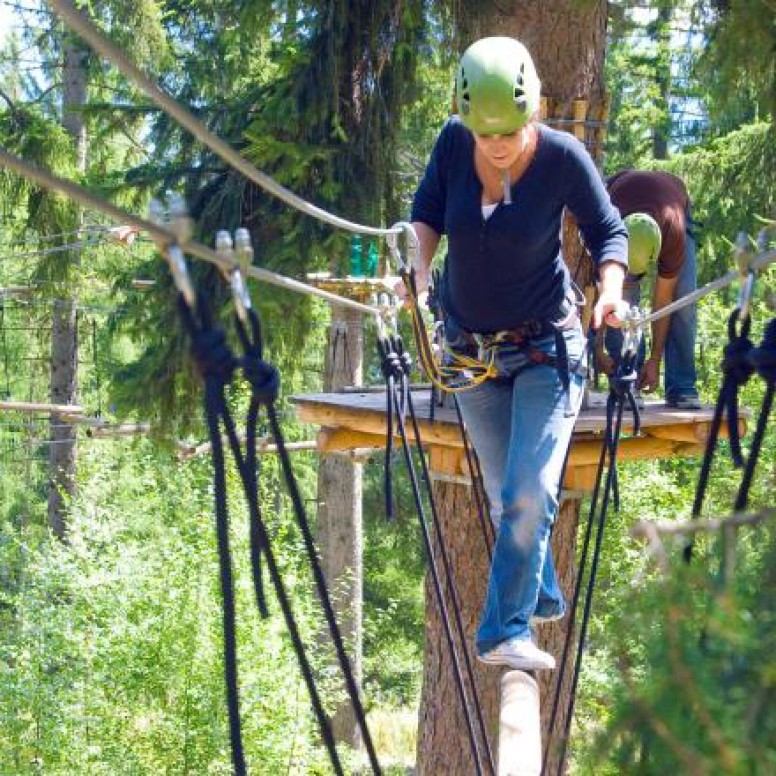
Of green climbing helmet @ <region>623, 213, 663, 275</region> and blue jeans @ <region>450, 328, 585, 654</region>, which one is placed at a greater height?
green climbing helmet @ <region>623, 213, 663, 275</region>

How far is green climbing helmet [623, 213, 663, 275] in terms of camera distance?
15.5 feet

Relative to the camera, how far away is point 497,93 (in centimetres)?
308

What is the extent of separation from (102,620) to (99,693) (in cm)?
53

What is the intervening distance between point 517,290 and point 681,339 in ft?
6.69

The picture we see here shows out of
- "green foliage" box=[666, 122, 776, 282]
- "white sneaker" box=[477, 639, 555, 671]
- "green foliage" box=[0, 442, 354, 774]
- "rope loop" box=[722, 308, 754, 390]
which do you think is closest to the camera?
"rope loop" box=[722, 308, 754, 390]

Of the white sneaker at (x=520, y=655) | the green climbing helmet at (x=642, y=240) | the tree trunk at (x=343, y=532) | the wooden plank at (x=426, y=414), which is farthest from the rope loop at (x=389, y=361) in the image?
the tree trunk at (x=343, y=532)

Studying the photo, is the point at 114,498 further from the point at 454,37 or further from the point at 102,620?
the point at 454,37

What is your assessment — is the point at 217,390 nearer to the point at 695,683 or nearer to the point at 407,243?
the point at 695,683

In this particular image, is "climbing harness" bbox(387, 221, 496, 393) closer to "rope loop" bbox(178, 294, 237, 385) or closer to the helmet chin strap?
the helmet chin strap

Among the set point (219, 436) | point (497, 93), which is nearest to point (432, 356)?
point (497, 93)

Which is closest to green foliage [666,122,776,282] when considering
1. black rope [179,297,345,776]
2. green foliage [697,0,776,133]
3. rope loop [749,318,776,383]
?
green foliage [697,0,776,133]

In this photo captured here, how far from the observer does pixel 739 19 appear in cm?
338

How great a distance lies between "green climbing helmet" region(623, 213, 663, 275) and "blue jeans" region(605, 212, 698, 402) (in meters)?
0.26

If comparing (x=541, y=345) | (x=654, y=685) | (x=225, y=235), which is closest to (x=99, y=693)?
(x=541, y=345)
